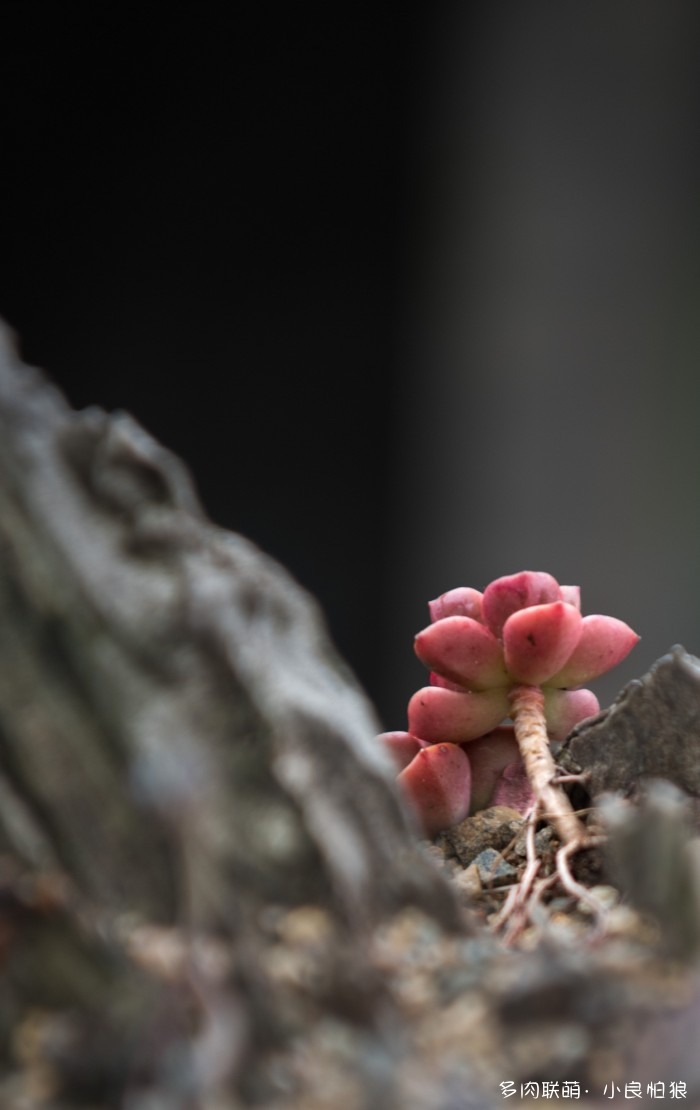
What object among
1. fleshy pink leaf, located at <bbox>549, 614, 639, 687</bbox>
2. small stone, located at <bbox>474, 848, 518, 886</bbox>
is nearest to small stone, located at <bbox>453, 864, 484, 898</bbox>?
small stone, located at <bbox>474, 848, 518, 886</bbox>

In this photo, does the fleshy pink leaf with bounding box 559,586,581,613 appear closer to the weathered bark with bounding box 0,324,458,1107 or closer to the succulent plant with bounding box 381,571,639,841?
the succulent plant with bounding box 381,571,639,841

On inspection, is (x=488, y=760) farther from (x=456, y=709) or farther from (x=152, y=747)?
(x=152, y=747)

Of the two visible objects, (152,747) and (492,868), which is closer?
(152,747)

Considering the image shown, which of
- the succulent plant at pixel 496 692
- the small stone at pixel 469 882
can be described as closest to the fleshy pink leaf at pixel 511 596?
the succulent plant at pixel 496 692

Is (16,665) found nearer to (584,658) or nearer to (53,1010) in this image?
(53,1010)

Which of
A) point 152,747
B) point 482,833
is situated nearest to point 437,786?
point 482,833

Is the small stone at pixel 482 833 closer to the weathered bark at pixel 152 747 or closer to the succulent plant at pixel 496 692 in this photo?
the succulent plant at pixel 496 692
